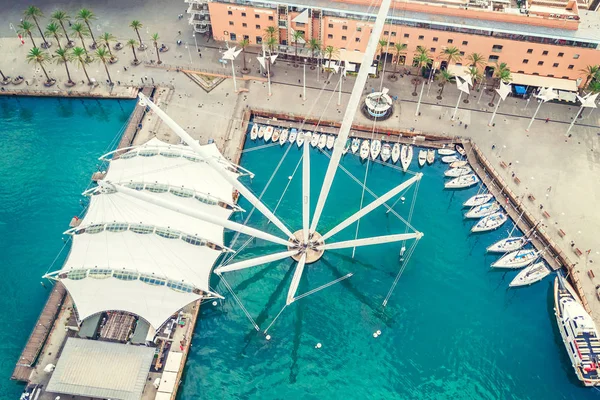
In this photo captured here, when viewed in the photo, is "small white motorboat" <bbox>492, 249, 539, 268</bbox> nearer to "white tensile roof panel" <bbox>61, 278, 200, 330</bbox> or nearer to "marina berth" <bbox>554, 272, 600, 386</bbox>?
"marina berth" <bbox>554, 272, 600, 386</bbox>

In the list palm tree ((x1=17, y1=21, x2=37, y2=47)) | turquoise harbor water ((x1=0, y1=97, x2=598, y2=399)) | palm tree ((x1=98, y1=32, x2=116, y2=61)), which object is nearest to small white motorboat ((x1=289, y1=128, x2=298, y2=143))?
turquoise harbor water ((x1=0, y1=97, x2=598, y2=399))

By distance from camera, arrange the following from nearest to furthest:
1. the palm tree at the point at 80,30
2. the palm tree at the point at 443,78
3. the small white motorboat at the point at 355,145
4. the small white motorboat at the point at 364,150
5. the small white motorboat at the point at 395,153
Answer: the small white motorboat at the point at 395,153, the small white motorboat at the point at 364,150, the small white motorboat at the point at 355,145, the palm tree at the point at 443,78, the palm tree at the point at 80,30

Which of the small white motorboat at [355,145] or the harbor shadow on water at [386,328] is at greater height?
the small white motorboat at [355,145]

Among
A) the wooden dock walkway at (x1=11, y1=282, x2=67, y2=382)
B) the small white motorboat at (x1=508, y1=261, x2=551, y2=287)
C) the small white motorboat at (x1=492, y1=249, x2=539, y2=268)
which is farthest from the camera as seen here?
the small white motorboat at (x1=492, y1=249, x2=539, y2=268)

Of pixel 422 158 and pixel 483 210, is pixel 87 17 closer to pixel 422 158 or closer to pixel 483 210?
pixel 422 158

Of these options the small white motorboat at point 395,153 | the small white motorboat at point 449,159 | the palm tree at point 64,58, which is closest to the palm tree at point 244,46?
the palm tree at point 64,58

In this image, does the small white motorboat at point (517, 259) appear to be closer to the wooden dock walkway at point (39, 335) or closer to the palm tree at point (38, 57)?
the wooden dock walkway at point (39, 335)

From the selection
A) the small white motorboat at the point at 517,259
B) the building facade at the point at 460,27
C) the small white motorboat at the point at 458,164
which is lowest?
the small white motorboat at the point at 517,259

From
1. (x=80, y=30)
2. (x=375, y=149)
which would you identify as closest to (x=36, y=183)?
(x=80, y=30)
